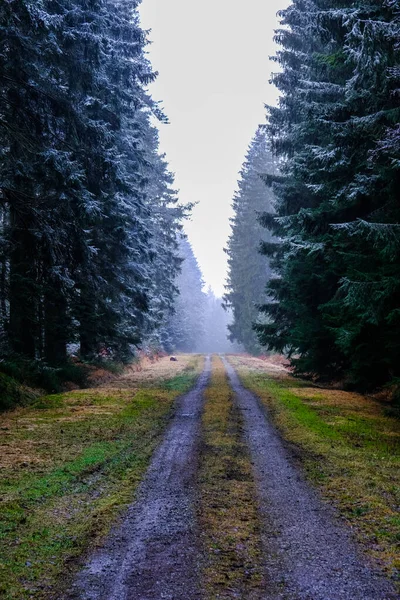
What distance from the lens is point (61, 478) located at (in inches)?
286

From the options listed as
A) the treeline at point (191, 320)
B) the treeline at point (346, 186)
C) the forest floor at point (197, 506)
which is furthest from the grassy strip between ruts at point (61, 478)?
the treeline at point (191, 320)

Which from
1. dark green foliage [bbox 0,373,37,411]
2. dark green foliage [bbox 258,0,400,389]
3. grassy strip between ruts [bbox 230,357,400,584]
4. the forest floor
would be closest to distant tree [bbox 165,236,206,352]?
dark green foliage [bbox 258,0,400,389]

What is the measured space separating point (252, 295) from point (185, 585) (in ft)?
148

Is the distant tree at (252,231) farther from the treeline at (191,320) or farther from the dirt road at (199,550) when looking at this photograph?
the dirt road at (199,550)

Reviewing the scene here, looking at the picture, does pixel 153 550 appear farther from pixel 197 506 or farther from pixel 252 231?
pixel 252 231

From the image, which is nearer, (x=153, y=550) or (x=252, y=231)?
(x=153, y=550)

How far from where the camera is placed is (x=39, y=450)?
883 cm

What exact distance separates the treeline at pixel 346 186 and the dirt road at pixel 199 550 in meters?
6.20

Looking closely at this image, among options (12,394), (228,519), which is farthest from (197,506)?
(12,394)

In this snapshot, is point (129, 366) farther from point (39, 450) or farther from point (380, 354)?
point (39, 450)

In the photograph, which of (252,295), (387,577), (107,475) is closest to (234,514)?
(387,577)

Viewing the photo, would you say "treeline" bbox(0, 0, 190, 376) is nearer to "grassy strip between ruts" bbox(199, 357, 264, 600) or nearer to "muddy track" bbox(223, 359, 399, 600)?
"grassy strip between ruts" bbox(199, 357, 264, 600)

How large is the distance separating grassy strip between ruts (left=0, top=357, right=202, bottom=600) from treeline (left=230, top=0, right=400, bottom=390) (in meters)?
6.23

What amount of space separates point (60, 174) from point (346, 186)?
333 inches
